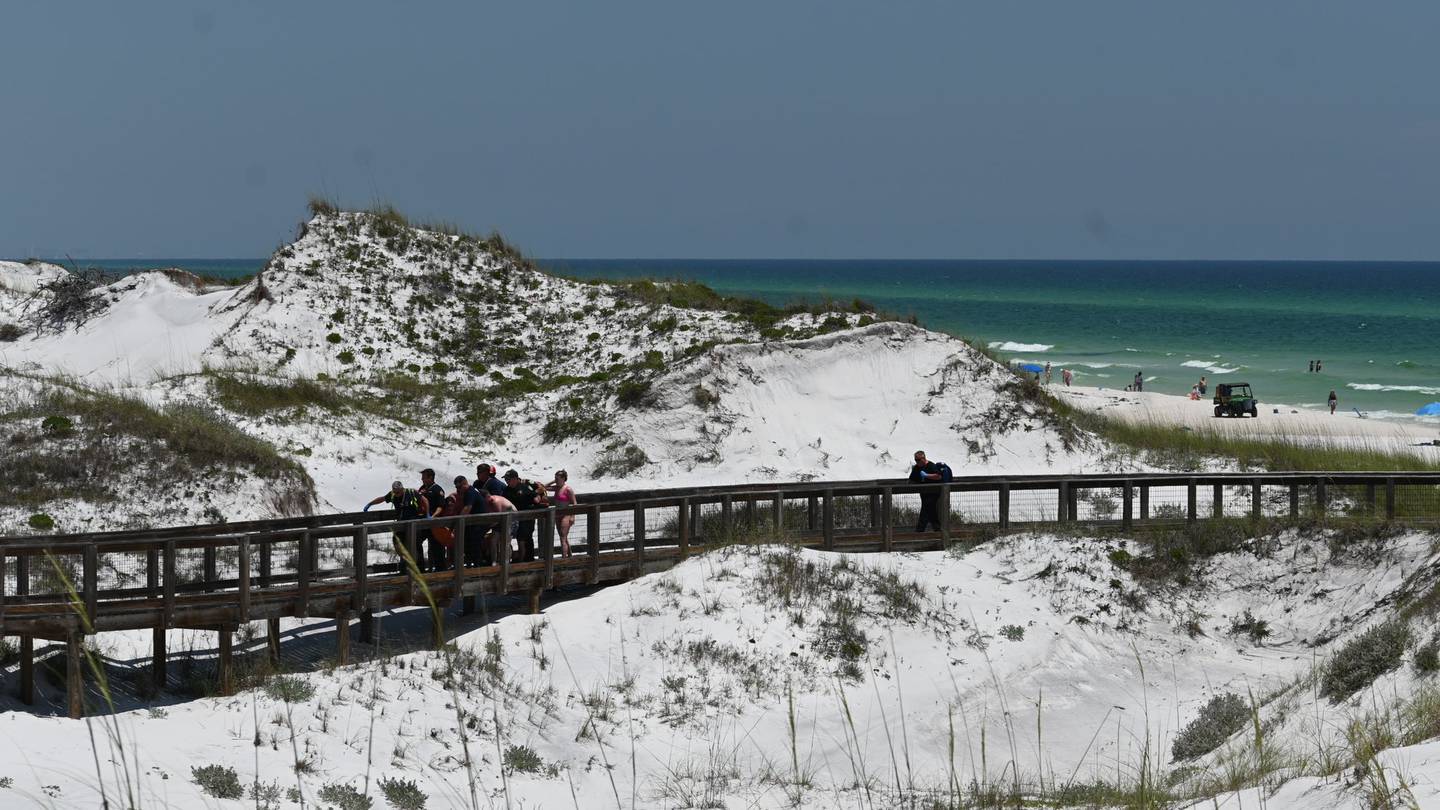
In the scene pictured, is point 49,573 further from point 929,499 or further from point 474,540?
point 929,499

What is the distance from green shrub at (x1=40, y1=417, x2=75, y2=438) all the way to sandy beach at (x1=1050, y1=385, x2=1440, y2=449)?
97.0 feet

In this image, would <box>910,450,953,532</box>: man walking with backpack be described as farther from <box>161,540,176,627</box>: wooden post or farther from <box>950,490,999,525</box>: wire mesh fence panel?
<box>161,540,176,627</box>: wooden post

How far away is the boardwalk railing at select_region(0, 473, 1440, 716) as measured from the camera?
16266 mm

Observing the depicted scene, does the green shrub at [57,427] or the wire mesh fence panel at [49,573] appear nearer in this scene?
the wire mesh fence panel at [49,573]

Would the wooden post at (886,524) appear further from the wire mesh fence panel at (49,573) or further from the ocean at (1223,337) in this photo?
the ocean at (1223,337)

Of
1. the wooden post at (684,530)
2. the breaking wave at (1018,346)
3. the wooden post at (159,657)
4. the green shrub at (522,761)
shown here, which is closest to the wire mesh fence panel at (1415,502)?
the wooden post at (684,530)

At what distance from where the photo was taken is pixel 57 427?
28.1 m

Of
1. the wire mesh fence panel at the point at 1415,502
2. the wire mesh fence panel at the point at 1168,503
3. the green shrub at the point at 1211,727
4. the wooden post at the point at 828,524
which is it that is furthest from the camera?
the wire mesh fence panel at the point at 1168,503

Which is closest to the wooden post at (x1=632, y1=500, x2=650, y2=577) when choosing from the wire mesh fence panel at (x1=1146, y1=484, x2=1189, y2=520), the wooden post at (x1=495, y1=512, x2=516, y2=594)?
the wooden post at (x1=495, y1=512, x2=516, y2=594)

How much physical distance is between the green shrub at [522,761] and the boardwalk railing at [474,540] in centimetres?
233

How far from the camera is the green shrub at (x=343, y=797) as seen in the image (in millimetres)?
12172

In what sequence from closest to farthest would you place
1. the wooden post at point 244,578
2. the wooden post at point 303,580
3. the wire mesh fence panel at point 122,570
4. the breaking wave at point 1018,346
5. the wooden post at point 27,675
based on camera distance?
the wooden post at point 27,675
the wooden post at point 244,578
the wooden post at point 303,580
the wire mesh fence panel at point 122,570
the breaking wave at point 1018,346

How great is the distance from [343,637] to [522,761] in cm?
436

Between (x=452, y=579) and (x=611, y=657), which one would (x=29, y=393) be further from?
(x=611, y=657)
